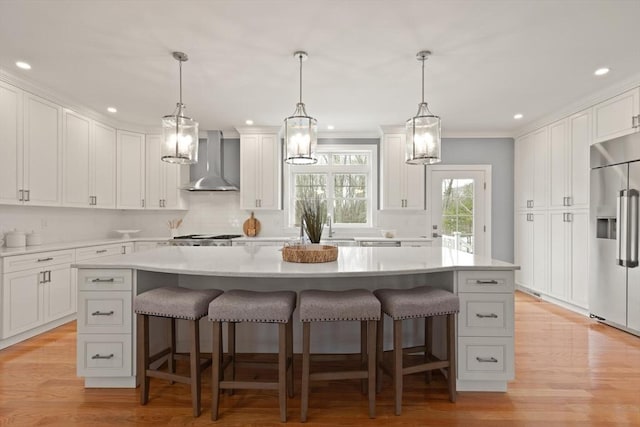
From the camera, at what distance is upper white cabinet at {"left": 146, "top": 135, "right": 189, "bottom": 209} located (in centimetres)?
512

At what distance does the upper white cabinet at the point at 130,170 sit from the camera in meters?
4.85

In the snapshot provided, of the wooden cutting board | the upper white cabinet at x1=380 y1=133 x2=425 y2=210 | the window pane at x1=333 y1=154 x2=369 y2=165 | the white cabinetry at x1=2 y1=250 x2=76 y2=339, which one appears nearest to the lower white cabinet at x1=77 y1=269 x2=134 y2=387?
the white cabinetry at x1=2 y1=250 x2=76 y2=339

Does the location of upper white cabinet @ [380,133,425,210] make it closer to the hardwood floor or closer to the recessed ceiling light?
the hardwood floor

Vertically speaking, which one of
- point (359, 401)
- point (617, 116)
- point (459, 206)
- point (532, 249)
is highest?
point (617, 116)

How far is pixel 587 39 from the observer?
2615 millimetres

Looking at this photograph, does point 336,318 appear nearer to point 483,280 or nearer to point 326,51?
point 483,280

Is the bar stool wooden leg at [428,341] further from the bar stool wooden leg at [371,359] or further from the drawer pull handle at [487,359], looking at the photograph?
the bar stool wooden leg at [371,359]

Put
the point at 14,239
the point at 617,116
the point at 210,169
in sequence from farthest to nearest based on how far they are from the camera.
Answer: the point at 210,169 → the point at 617,116 → the point at 14,239

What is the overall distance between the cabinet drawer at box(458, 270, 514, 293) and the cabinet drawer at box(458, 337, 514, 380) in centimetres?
32

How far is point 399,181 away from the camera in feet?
16.7

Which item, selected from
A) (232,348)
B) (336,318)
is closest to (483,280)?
(336,318)

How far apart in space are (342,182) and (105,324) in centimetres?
397

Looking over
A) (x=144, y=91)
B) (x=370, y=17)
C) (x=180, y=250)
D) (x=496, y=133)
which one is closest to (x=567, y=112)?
(x=496, y=133)

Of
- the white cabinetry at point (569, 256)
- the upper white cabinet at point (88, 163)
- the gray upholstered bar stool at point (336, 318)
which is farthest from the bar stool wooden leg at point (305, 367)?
the white cabinetry at point (569, 256)
